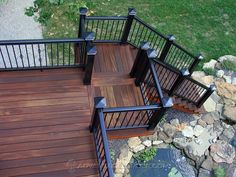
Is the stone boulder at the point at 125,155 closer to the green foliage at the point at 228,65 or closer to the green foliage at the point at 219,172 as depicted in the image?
the green foliage at the point at 219,172

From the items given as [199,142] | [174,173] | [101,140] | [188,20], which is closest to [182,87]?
[199,142]

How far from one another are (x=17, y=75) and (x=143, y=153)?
3937mm

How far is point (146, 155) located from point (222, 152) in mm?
2175

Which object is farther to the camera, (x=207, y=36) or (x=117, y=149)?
(x=207, y=36)

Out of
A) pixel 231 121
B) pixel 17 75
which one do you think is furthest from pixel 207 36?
pixel 17 75

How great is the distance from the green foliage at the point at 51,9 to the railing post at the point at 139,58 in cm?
393

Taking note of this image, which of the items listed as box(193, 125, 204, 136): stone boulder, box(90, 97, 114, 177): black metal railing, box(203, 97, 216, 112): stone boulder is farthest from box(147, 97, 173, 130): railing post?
box(203, 97, 216, 112): stone boulder

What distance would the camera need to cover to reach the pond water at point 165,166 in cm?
810

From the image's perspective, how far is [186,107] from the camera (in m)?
8.70

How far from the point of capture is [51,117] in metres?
6.07

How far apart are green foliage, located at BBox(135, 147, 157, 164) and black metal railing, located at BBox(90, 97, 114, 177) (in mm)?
2725

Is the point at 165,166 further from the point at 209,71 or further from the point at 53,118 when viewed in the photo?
the point at 53,118

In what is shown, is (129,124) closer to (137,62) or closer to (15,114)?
(137,62)

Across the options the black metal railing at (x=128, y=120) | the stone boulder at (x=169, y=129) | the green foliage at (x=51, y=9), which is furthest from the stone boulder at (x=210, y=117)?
the green foliage at (x=51, y=9)
